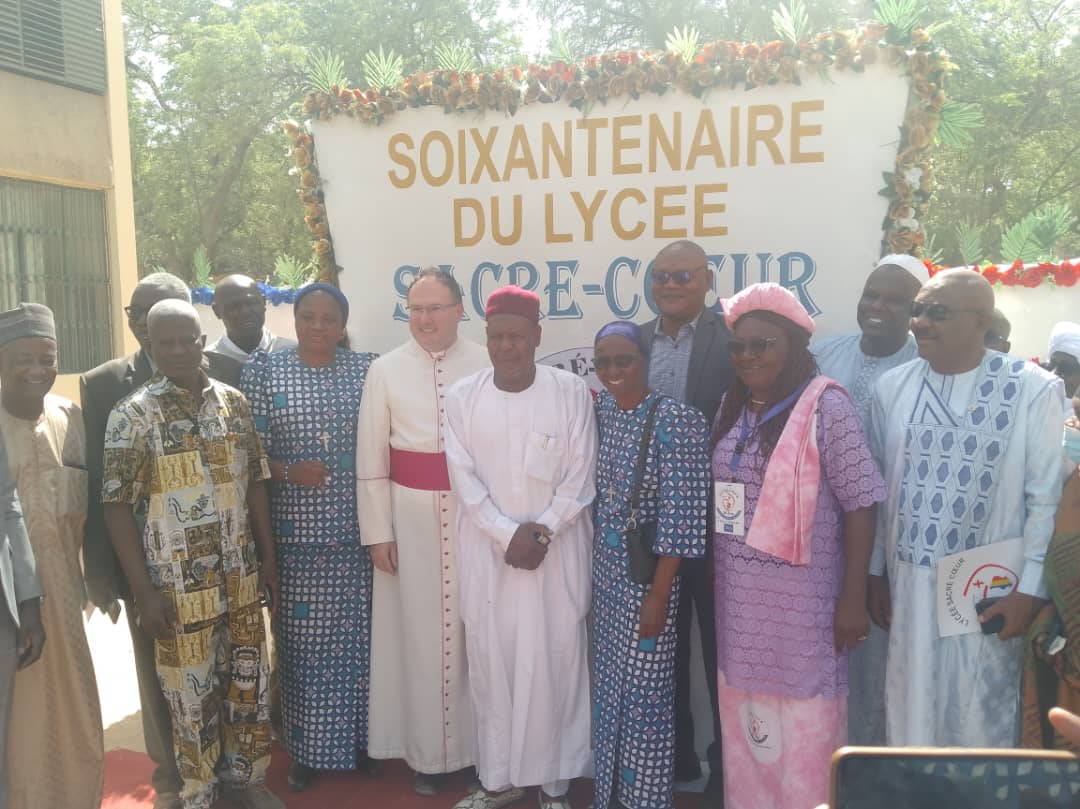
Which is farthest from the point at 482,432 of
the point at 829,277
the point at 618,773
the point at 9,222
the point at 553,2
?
the point at 553,2

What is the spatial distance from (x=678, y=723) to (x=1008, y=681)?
49.8 inches

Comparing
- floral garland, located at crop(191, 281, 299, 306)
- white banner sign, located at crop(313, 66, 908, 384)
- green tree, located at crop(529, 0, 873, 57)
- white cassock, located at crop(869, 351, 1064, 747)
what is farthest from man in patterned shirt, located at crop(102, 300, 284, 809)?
green tree, located at crop(529, 0, 873, 57)

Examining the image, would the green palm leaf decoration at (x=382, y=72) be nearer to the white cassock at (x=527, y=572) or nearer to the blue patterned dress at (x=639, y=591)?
the white cassock at (x=527, y=572)

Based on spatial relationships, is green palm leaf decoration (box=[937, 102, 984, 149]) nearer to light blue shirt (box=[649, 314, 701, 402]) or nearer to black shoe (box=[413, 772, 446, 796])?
light blue shirt (box=[649, 314, 701, 402])

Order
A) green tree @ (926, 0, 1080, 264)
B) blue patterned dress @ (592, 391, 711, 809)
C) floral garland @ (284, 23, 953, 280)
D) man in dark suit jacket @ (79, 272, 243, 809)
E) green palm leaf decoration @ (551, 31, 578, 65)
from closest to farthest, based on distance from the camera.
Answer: blue patterned dress @ (592, 391, 711, 809)
man in dark suit jacket @ (79, 272, 243, 809)
floral garland @ (284, 23, 953, 280)
green palm leaf decoration @ (551, 31, 578, 65)
green tree @ (926, 0, 1080, 264)

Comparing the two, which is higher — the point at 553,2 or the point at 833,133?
the point at 553,2

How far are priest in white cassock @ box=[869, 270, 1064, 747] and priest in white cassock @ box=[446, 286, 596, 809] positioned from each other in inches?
42.5

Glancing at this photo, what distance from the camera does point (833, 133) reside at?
371cm

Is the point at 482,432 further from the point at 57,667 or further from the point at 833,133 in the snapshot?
the point at 833,133

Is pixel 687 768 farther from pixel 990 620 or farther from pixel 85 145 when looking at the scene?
pixel 85 145

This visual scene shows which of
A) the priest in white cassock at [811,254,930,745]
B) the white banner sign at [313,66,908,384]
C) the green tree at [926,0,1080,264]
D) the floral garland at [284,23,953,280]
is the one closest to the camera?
the priest in white cassock at [811,254,930,745]

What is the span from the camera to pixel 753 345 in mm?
2674

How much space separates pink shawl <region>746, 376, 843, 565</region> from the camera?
8.53 ft

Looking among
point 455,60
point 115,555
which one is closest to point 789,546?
point 115,555
